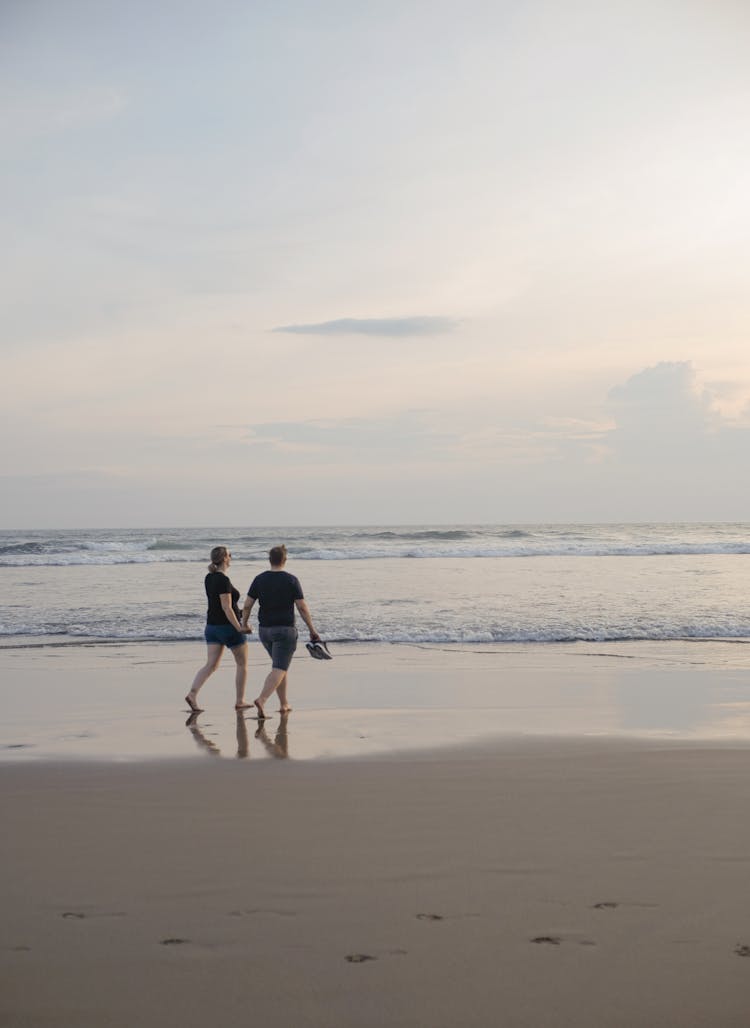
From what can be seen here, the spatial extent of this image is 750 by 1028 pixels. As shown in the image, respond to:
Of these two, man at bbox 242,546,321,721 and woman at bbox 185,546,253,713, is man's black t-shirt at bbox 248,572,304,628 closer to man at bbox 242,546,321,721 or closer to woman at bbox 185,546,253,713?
man at bbox 242,546,321,721

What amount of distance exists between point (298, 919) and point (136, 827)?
174 centimetres

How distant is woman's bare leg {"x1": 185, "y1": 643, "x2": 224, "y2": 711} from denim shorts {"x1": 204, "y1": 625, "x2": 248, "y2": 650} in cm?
5

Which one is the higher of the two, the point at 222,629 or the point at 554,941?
the point at 222,629

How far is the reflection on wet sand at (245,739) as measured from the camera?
285 inches

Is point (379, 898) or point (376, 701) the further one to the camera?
point (376, 701)

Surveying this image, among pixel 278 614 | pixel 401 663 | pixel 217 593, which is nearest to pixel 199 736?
pixel 278 614

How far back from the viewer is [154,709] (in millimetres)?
9180

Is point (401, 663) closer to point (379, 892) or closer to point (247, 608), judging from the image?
point (247, 608)

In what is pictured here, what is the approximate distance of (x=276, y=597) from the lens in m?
8.88

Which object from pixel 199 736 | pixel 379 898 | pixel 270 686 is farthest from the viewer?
pixel 270 686

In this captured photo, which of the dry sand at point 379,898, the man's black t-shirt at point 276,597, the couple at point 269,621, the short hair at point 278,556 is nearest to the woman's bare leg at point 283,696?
the couple at point 269,621

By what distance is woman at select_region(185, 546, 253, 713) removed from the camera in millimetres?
9152

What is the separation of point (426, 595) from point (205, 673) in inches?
488

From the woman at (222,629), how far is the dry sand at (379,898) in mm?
2707
